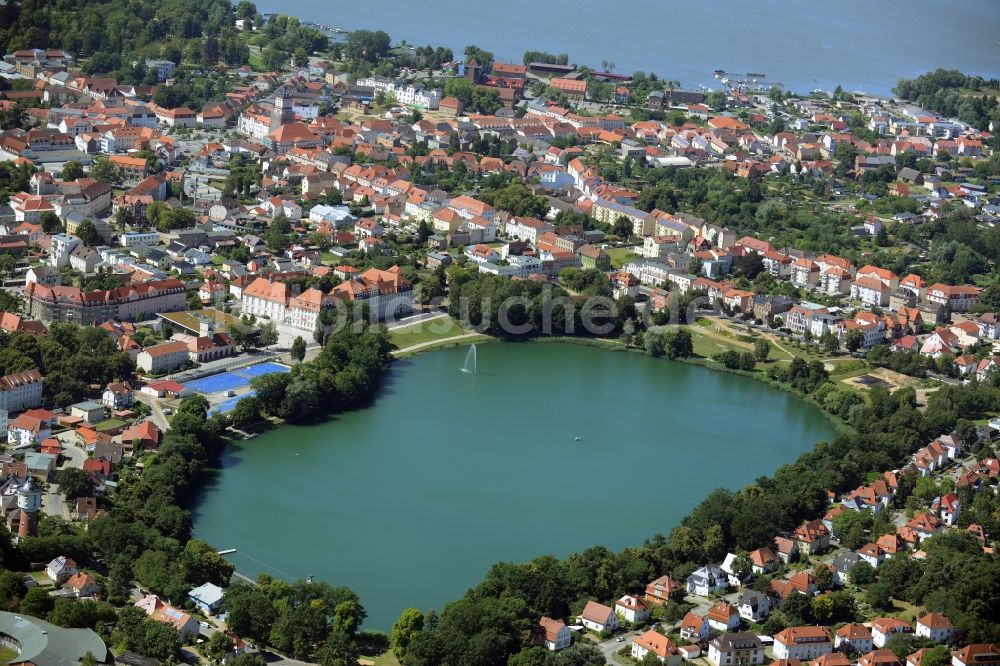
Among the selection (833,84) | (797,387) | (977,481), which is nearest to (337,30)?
(833,84)

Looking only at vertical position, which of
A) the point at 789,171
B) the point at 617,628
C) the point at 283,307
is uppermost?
the point at 789,171

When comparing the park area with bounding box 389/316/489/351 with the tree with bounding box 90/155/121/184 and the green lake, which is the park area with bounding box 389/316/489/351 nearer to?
the green lake

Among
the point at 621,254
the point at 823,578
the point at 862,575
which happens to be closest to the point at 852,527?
the point at 862,575

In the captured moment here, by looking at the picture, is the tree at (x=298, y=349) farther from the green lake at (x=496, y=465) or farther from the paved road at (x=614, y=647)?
the paved road at (x=614, y=647)

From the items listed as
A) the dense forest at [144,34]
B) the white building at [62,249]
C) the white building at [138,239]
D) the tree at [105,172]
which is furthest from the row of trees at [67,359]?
the dense forest at [144,34]

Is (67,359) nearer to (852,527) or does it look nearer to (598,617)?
(598,617)

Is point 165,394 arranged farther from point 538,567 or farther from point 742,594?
point 742,594
